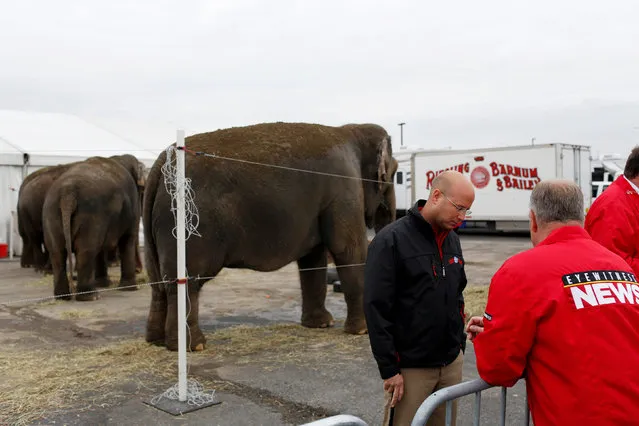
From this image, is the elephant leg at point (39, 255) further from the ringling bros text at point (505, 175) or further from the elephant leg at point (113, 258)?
the ringling bros text at point (505, 175)

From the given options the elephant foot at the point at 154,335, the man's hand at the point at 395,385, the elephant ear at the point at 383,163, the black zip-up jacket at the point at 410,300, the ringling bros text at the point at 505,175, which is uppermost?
the ringling bros text at the point at 505,175

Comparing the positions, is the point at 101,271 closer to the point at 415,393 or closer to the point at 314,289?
the point at 314,289

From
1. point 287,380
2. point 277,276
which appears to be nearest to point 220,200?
point 287,380

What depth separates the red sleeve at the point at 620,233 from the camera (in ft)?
12.5

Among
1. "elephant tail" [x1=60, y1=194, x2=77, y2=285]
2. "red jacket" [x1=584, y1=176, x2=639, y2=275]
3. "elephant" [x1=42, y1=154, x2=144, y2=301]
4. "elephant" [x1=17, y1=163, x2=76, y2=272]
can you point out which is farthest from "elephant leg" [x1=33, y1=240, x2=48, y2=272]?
"red jacket" [x1=584, y1=176, x2=639, y2=275]

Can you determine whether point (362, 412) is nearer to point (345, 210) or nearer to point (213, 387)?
point (213, 387)

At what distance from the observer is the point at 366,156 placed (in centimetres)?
786

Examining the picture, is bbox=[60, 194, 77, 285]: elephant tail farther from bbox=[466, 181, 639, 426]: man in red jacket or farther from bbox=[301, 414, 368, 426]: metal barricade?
bbox=[466, 181, 639, 426]: man in red jacket

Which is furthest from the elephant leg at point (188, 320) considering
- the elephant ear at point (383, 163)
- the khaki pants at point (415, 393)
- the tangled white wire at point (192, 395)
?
the khaki pants at point (415, 393)

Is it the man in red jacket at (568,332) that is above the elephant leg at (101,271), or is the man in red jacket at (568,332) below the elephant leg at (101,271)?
above

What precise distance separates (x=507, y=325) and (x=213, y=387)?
3.56m

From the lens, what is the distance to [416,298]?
3.22 metres

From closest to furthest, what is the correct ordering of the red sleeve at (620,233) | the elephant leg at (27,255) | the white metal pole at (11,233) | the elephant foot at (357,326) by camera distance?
the red sleeve at (620,233)
the elephant foot at (357,326)
the elephant leg at (27,255)
the white metal pole at (11,233)

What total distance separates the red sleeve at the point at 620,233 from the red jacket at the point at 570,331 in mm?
1633
